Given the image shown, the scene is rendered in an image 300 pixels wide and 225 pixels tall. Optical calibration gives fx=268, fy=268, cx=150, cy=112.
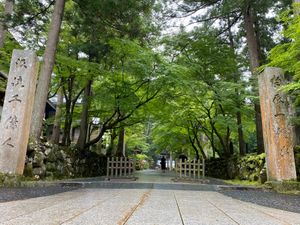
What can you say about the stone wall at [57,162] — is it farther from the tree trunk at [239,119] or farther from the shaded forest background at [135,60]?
the tree trunk at [239,119]

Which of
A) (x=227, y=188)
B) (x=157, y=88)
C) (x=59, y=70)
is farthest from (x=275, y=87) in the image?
(x=59, y=70)

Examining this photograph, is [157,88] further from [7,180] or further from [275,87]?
[7,180]

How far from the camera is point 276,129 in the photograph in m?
7.48

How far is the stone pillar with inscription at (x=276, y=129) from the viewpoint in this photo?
735 cm

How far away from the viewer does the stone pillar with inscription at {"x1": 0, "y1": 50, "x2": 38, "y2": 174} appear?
678 cm

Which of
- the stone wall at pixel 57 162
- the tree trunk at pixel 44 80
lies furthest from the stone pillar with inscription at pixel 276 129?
the stone wall at pixel 57 162

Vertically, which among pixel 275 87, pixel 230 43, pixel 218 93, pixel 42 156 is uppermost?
pixel 230 43

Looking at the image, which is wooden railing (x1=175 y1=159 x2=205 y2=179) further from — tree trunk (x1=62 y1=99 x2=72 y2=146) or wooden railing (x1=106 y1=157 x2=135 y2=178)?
tree trunk (x1=62 y1=99 x2=72 y2=146)

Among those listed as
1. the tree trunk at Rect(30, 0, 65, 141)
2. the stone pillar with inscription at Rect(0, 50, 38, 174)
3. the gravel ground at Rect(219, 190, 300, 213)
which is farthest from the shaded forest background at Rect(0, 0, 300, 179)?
the gravel ground at Rect(219, 190, 300, 213)

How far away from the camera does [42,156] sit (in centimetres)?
905

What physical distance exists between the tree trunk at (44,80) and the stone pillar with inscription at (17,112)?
1.39 meters

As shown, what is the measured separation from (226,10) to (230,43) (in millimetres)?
4789

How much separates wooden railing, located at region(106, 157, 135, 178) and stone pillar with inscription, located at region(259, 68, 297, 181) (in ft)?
18.5

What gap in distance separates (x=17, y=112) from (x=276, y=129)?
7022mm
